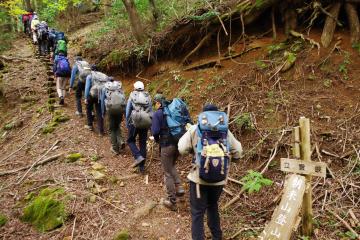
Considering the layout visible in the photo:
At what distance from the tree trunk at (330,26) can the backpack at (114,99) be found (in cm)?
522

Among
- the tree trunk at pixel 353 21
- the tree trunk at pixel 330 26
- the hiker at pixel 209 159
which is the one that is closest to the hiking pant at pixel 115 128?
the hiker at pixel 209 159

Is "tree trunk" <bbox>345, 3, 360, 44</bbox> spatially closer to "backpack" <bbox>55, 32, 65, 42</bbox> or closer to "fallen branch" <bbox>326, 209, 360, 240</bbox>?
"fallen branch" <bbox>326, 209, 360, 240</bbox>

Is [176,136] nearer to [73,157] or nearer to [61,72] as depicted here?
[73,157]

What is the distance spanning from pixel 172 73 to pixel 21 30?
64.6 feet

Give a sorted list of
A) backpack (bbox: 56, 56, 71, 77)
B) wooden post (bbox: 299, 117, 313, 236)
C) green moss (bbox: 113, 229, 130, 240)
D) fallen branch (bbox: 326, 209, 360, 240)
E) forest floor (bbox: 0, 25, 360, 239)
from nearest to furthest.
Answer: wooden post (bbox: 299, 117, 313, 236) < fallen branch (bbox: 326, 209, 360, 240) < green moss (bbox: 113, 229, 130, 240) < forest floor (bbox: 0, 25, 360, 239) < backpack (bbox: 56, 56, 71, 77)

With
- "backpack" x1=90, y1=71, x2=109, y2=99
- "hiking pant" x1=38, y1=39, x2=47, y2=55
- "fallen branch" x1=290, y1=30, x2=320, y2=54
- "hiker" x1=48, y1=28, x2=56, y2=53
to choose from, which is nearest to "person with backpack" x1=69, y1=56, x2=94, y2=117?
"backpack" x1=90, y1=71, x2=109, y2=99

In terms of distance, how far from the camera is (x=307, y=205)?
5.19 metres

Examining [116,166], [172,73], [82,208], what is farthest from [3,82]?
[82,208]

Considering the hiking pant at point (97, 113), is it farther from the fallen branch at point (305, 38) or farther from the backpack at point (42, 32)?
the backpack at point (42, 32)

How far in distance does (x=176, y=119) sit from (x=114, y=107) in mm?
2543

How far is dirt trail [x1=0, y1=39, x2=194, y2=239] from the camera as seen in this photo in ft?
20.6

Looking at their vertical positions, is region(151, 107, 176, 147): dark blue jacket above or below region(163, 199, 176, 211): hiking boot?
above

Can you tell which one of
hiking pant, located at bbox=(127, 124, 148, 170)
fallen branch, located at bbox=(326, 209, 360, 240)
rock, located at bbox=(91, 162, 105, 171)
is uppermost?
hiking pant, located at bbox=(127, 124, 148, 170)

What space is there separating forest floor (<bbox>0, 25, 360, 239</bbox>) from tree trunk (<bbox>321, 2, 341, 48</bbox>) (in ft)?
0.97
